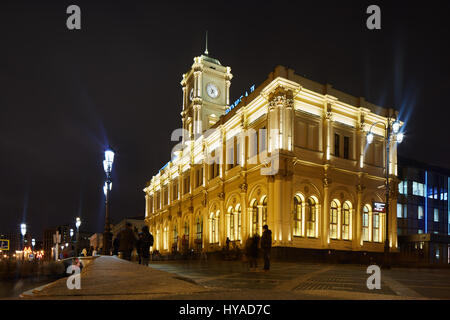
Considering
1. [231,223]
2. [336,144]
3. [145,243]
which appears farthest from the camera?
[231,223]

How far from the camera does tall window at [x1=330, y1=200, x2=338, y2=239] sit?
3388 cm

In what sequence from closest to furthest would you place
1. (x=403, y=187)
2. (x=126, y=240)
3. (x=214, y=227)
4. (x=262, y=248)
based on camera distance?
(x=262, y=248) → (x=126, y=240) → (x=214, y=227) → (x=403, y=187)

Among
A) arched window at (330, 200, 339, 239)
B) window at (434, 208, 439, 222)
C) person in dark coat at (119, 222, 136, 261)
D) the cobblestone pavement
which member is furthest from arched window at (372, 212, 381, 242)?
person in dark coat at (119, 222, 136, 261)

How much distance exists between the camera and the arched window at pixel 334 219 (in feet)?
111

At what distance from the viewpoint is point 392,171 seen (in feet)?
125

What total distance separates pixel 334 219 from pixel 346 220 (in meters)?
1.33

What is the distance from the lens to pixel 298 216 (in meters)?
32.4

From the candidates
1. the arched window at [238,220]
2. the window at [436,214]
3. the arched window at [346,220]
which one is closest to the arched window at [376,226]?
the arched window at [346,220]

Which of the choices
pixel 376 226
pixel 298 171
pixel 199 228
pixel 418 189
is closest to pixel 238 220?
pixel 298 171

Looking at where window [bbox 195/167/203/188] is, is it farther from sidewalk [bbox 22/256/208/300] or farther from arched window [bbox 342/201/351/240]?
sidewalk [bbox 22/256/208/300]

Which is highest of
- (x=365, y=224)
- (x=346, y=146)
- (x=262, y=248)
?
(x=346, y=146)

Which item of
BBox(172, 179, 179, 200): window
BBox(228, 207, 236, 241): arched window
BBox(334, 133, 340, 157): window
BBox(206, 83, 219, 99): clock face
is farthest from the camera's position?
BBox(206, 83, 219, 99): clock face

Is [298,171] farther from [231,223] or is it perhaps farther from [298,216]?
[231,223]
